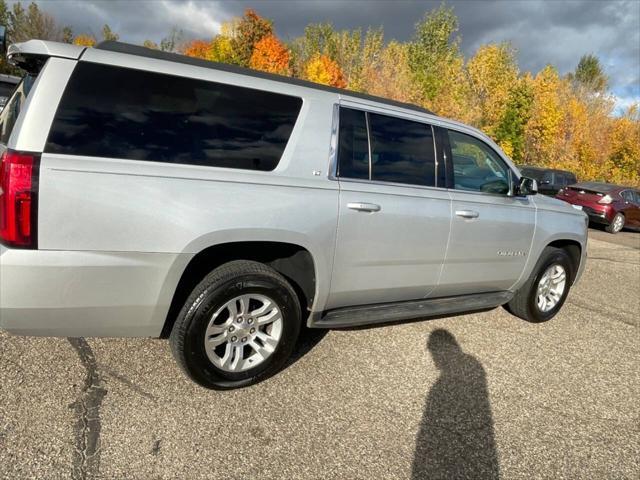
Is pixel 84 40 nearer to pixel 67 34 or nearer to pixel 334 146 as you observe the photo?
pixel 67 34

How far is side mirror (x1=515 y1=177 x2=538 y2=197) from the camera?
4145mm

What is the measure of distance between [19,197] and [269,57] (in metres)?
48.1

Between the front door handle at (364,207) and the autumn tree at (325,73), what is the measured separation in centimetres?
3864

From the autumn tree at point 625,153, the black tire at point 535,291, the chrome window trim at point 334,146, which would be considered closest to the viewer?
the chrome window trim at point 334,146

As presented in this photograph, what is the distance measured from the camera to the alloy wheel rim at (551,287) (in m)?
4.61

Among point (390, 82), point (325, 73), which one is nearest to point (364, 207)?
point (390, 82)

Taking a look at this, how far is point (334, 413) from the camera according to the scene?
2793 mm

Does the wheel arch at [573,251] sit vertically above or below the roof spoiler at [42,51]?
below

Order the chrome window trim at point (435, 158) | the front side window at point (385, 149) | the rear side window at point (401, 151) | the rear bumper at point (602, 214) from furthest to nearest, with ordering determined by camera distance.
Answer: the rear bumper at point (602, 214), the chrome window trim at point (435, 158), the rear side window at point (401, 151), the front side window at point (385, 149)

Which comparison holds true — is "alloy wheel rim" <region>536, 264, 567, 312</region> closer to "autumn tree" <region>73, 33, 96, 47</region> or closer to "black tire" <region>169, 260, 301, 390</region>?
"black tire" <region>169, 260, 301, 390</region>

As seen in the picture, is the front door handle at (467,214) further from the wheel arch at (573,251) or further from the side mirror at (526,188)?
the wheel arch at (573,251)

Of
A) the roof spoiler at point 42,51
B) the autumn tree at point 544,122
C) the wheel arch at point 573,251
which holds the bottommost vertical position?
the wheel arch at point 573,251

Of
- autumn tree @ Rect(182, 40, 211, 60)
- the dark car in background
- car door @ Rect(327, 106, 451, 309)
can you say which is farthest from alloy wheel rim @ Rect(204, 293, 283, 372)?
autumn tree @ Rect(182, 40, 211, 60)

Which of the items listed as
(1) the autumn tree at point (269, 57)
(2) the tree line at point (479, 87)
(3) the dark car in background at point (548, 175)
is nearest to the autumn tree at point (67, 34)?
(2) the tree line at point (479, 87)
